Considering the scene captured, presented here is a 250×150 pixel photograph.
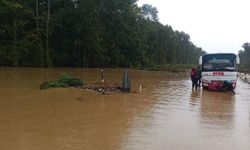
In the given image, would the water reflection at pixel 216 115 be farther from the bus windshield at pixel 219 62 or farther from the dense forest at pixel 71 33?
the dense forest at pixel 71 33

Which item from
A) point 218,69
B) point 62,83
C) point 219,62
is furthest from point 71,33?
point 62,83

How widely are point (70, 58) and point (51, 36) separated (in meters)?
4.01

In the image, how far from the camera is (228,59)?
2686cm

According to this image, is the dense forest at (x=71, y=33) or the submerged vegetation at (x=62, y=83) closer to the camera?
the submerged vegetation at (x=62, y=83)

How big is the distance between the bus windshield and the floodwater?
300 inches

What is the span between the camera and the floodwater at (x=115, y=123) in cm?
959

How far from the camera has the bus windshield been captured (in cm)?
2652

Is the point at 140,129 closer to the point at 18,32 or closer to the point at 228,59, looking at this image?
the point at 228,59

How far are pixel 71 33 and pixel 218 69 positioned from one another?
36071 millimetres

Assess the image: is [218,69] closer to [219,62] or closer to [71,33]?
[219,62]

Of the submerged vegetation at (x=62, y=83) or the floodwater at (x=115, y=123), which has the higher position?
the submerged vegetation at (x=62, y=83)

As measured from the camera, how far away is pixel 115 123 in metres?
12.4

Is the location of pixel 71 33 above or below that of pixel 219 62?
above

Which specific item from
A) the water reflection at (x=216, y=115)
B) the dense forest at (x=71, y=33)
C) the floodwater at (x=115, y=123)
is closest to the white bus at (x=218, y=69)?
the water reflection at (x=216, y=115)
